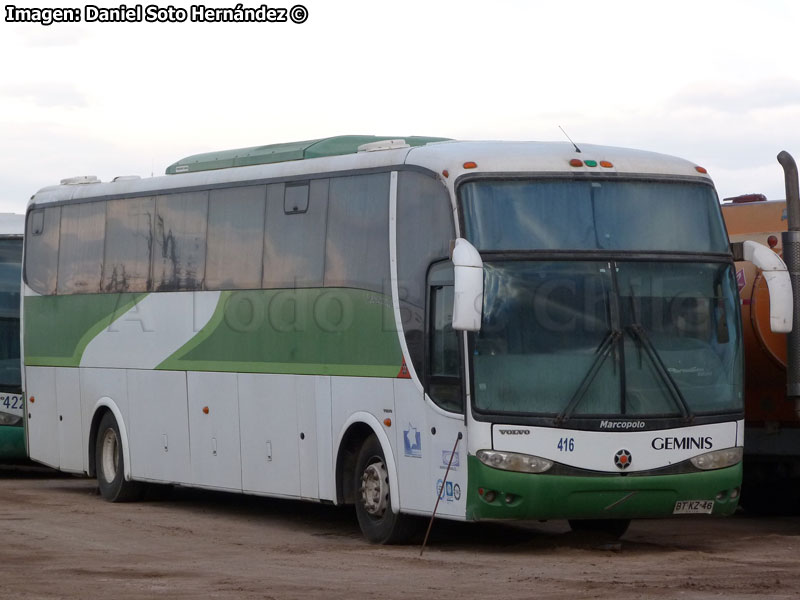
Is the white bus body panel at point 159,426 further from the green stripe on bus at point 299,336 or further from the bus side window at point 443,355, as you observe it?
the bus side window at point 443,355

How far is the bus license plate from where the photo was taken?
14.2 meters

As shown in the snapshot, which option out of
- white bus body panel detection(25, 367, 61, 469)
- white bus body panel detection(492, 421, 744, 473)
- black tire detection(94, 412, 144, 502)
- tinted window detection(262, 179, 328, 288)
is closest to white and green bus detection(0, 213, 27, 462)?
white bus body panel detection(25, 367, 61, 469)

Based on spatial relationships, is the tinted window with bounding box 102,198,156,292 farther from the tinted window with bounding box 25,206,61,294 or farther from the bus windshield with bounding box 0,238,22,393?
the bus windshield with bounding box 0,238,22,393

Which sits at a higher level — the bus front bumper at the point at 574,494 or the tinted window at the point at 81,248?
the tinted window at the point at 81,248

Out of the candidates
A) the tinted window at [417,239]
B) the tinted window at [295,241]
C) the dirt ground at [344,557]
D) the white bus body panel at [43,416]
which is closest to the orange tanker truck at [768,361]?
the dirt ground at [344,557]

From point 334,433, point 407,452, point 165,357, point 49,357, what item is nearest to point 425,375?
point 407,452

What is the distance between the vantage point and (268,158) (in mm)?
17469

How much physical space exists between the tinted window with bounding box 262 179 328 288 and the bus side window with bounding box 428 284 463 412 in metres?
1.97

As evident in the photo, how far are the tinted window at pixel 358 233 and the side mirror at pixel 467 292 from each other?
Result: 5.74 ft

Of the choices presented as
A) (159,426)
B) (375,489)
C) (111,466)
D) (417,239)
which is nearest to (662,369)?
(417,239)

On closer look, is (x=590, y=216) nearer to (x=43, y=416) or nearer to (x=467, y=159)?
(x=467, y=159)

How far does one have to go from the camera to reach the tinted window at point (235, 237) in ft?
56.1

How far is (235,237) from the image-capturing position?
17.5 meters

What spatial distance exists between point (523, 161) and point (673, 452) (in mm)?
2680
